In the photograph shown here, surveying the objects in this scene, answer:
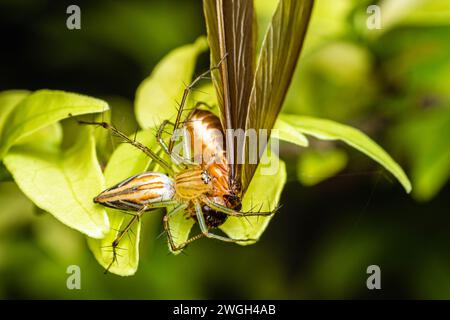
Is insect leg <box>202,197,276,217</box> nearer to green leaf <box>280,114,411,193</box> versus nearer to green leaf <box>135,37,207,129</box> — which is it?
green leaf <box>280,114,411,193</box>

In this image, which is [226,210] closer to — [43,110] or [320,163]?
[43,110]

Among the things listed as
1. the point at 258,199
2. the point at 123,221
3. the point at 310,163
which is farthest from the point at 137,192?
the point at 310,163

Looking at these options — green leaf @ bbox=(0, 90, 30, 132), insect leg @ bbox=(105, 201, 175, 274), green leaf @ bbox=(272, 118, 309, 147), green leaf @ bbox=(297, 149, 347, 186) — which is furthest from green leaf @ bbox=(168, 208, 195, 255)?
→ green leaf @ bbox=(297, 149, 347, 186)

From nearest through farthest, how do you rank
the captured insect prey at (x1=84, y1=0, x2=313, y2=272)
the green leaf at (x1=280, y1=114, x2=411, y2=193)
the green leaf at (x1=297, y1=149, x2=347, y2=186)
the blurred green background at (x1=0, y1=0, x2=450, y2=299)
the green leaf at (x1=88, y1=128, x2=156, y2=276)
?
the green leaf at (x1=88, y1=128, x2=156, y2=276) < the captured insect prey at (x1=84, y1=0, x2=313, y2=272) < the green leaf at (x1=280, y1=114, x2=411, y2=193) < the green leaf at (x1=297, y1=149, x2=347, y2=186) < the blurred green background at (x1=0, y1=0, x2=450, y2=299)

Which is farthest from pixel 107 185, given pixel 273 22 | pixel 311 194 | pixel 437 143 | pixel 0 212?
pixel 311 194

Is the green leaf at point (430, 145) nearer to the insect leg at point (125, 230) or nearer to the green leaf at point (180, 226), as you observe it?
the green leaf at point (180, 226)

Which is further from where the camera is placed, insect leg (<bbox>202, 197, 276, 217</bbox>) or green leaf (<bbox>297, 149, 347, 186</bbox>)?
green leaf (<bbox>297, 149, 347, 186</bbox>)
